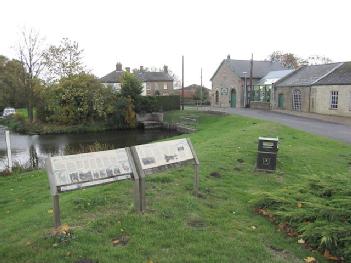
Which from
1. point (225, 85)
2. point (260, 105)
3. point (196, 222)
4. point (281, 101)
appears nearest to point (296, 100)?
point (281, 101)

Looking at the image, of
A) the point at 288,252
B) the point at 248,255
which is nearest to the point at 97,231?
the point at 248,255

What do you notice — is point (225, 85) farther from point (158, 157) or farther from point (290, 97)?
point (158, 157)

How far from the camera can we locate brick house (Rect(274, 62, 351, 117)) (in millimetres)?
33406

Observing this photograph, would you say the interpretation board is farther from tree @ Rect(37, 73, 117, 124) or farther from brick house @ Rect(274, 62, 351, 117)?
tree @ Rect(37, 73, 117, 124)

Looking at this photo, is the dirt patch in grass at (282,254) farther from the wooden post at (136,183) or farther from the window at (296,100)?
the window at (296,100)

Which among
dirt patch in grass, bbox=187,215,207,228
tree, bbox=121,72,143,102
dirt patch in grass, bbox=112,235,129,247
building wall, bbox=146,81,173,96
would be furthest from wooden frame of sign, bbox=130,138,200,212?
building wall, bbox=146,81,173,96

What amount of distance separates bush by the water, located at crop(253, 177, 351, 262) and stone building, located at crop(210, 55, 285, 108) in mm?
43870

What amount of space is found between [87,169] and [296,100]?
37089mm

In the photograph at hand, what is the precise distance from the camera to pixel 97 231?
19.4 feet

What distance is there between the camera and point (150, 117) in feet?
150

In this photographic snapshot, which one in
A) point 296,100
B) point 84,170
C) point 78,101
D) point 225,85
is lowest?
point 84,170

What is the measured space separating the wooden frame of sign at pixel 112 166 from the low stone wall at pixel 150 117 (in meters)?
37.3

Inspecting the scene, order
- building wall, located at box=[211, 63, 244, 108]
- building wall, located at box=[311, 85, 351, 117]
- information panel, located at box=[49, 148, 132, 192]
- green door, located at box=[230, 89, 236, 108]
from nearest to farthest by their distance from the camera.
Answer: information panel, located at box=[49, 148, 132, 192] < building wall, located at box=[311, 85, 351, 117] < building wall, located at box=[211, 63, 244, 108] < green door, located at box=[230, 89, 236, 108]

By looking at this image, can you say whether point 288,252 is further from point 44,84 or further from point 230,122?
point 44,84
